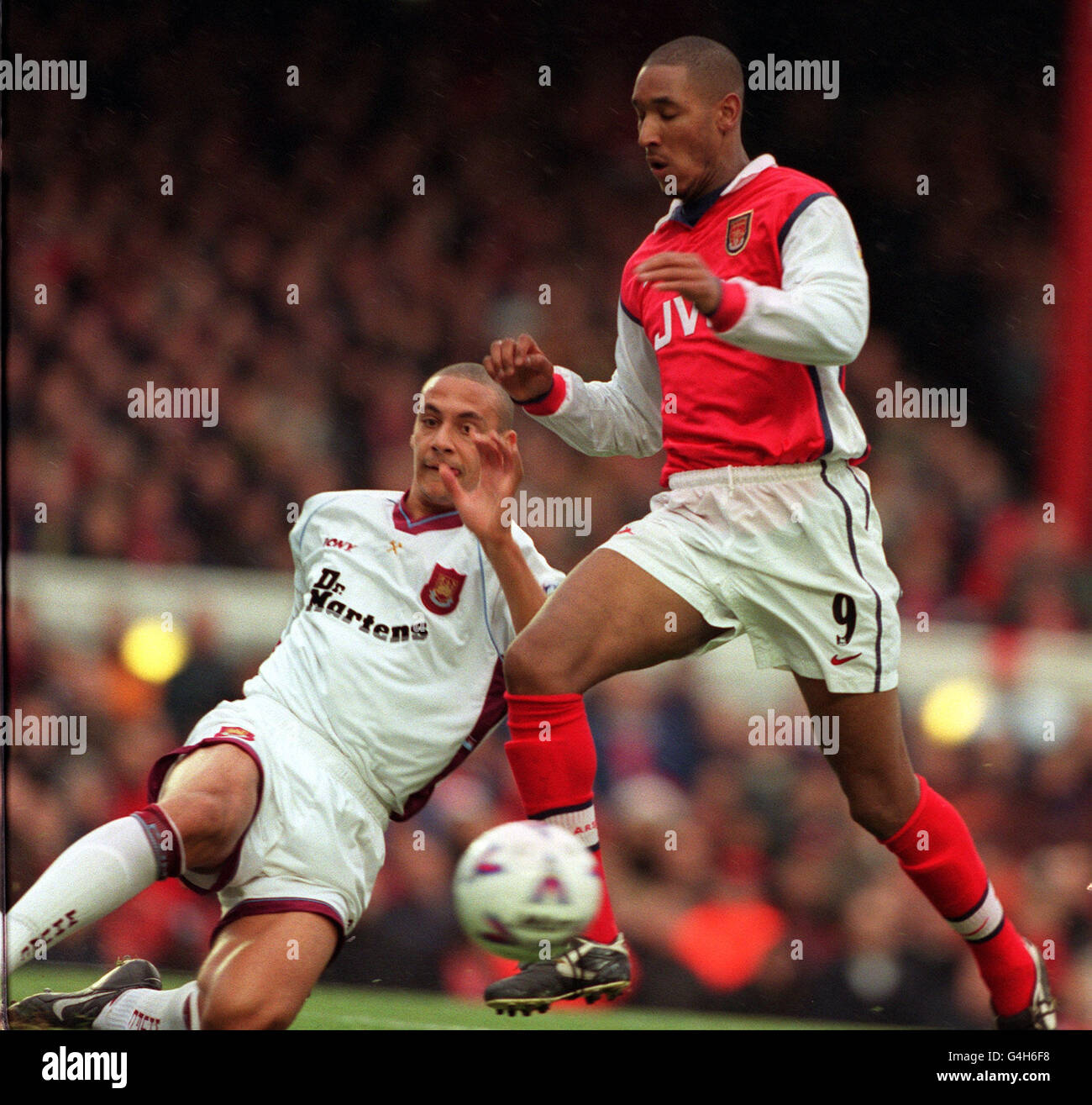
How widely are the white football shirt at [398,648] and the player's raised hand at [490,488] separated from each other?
7.5 inches

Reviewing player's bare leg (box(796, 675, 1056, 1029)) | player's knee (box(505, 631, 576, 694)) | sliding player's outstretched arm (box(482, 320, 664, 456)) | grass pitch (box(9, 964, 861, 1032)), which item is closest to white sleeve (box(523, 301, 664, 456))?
sliding player's outstretched arm (box(482, 320, 664, 456))

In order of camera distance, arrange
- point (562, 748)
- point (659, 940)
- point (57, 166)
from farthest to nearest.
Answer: point (57, 166)
point (659, 940)
point (562, 748)

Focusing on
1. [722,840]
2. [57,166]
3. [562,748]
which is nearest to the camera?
[562,748]

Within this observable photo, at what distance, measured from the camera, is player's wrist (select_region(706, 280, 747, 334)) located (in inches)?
124

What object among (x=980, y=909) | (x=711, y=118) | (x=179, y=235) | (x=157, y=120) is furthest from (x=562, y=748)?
(x=157, y=120)

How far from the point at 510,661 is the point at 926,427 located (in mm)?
5156

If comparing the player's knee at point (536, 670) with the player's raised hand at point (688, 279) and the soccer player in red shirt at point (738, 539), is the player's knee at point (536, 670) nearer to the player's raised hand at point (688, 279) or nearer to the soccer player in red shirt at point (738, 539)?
the soccer player in red shirt at point (738, 539)

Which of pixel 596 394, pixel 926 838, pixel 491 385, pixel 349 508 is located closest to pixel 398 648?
pixel 349 508

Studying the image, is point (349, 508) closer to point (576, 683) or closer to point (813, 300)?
point (576, 683)

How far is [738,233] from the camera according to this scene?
352 centimetres

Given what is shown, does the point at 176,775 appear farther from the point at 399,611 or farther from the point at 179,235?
the point at 179,235

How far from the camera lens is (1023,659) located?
23.5 ft

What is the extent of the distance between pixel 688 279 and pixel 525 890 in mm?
1267

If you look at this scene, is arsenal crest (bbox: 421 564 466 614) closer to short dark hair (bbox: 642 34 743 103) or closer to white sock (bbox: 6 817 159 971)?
white sock (bbox: 6 817 159 971)
